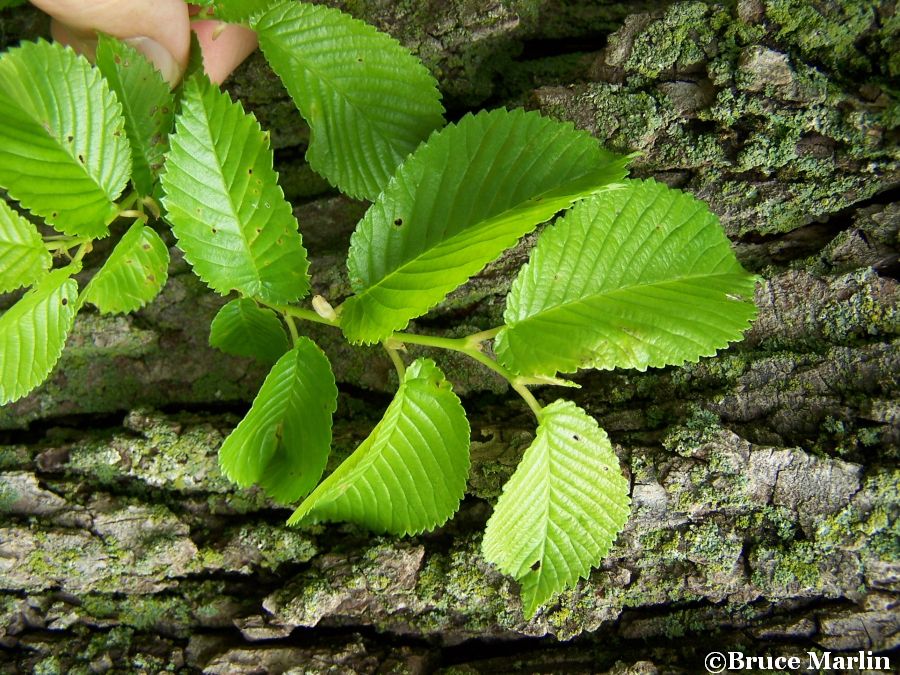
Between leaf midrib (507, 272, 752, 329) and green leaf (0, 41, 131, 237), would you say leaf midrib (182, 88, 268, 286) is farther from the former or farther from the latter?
leaf midrib (507, 272, 752, 329)

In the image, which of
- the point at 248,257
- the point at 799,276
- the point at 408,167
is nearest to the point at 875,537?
the point at 799,276

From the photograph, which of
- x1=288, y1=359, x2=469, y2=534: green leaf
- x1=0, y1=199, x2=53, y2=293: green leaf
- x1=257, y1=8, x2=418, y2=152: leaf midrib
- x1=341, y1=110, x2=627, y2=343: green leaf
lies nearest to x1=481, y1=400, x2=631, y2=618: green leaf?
x1=288, y1=359, x2=469, y2=534: green leaf

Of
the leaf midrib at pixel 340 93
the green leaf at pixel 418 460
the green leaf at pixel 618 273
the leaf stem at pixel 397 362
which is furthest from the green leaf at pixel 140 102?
the green leaf at pixel 618 273

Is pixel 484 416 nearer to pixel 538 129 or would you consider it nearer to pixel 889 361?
pixel 538 129

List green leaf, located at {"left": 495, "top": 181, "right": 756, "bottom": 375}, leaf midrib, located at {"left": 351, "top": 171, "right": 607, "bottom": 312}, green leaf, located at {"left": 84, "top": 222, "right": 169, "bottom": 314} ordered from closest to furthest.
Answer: leaf midrib, located at {"left": 351, "top": 171, "right": 607, "bottom": 312} < green leaf, located at {"left": 495, "top": 181, "right": 756, "bottom": 375} < green leaf, located at {"left": 84, "top": 222, "right": 169, "bottom": 314}

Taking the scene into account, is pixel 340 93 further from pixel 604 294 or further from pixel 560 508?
pixel 560 508

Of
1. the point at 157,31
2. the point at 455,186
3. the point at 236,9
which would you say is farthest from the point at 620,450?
the point at 157,31
